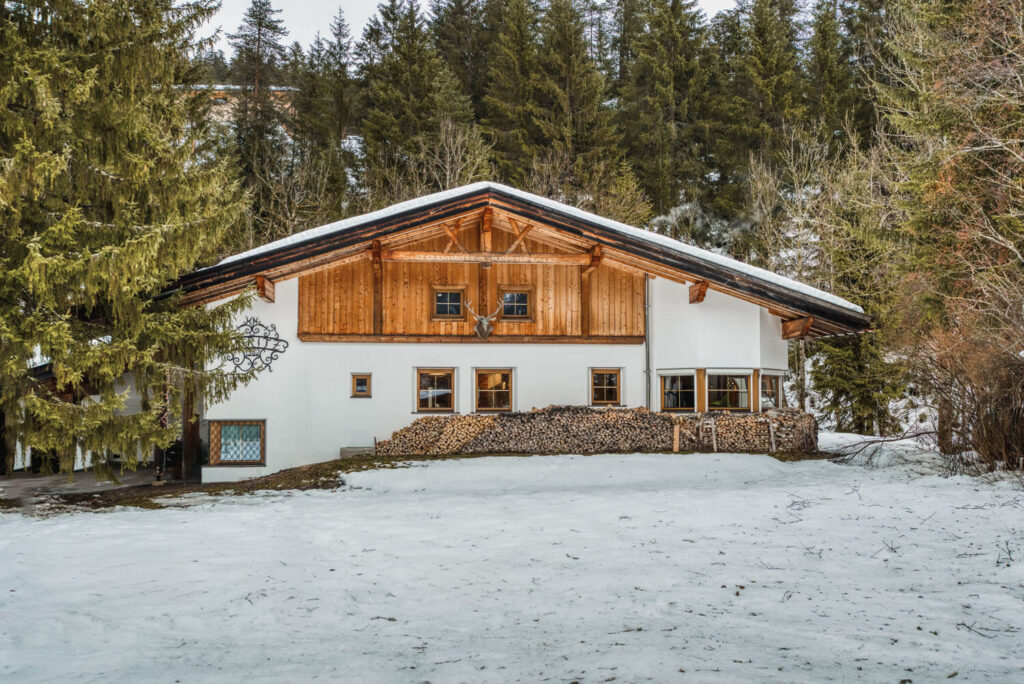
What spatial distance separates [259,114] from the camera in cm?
2988

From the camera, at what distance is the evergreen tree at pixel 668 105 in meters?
30.7

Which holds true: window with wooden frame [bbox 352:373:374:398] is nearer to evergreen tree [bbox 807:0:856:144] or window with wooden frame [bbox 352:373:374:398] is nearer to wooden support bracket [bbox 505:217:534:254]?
wooden support bracket [bbox 505:217:534:254]

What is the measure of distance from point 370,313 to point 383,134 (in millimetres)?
16775

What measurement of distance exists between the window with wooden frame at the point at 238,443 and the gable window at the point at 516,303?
235 inches

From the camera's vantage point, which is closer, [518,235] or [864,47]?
[518,235]

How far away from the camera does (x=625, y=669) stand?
3.83 meters

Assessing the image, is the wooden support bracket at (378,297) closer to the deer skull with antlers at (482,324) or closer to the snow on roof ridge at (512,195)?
the snow on roof ridge at (512,195)

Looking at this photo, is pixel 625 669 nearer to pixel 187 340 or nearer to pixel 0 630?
pixel 0 630

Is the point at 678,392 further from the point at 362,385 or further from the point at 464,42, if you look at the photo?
the point at 464,42

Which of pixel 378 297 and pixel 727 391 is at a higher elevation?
pixel 378 297

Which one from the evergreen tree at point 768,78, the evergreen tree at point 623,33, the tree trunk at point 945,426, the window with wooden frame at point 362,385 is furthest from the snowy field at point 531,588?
the evergreen tree at point 623,33

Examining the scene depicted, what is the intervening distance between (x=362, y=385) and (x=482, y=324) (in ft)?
10.00

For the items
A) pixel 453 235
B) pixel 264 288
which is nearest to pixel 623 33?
pixel 453 235

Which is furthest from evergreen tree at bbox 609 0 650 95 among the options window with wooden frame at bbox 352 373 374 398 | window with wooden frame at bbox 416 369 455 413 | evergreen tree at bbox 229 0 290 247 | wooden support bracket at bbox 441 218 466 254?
window with wooden frame at bbox 352 373 374 398
